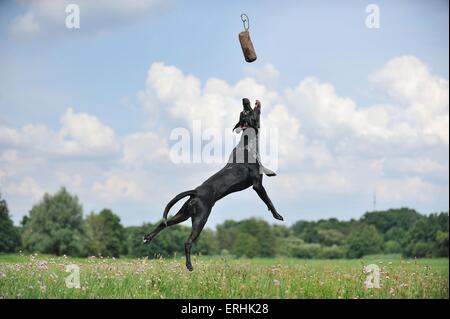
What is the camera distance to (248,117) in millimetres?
14016

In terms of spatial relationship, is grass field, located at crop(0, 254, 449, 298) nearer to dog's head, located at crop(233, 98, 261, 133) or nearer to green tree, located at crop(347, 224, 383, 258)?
dog's head, located at crop(233, 98, 261, 133)

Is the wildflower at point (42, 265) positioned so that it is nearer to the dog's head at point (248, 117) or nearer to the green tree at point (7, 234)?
the dog's head at point (248, 117)

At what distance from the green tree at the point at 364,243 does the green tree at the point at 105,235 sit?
12028 millimetres

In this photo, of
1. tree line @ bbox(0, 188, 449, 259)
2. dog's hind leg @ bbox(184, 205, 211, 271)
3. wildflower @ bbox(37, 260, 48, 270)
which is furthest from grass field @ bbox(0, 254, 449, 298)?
tree line @ bbox(0, 188, 449, 259)

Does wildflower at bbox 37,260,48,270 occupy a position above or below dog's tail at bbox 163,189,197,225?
below

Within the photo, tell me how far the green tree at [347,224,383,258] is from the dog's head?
19802mm

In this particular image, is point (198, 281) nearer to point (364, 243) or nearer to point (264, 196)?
point (264, 196)

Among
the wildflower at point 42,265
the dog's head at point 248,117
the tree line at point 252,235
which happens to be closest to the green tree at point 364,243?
the tree line at point 252,235

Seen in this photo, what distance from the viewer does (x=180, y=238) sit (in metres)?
30.4

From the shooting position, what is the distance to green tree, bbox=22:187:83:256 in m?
35.3
